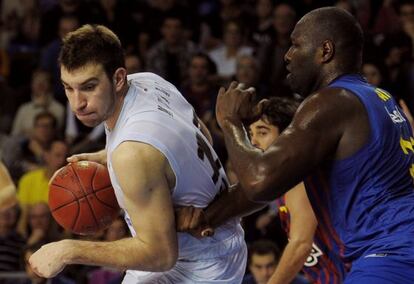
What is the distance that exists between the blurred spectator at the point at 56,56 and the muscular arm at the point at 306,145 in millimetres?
8038

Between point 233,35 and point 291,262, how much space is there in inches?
242

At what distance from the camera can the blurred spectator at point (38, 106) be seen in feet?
38.0

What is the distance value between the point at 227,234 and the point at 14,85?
8.36 m

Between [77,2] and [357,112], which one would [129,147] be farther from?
[77,2]

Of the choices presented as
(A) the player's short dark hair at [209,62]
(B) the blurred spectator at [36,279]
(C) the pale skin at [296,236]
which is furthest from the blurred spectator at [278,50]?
(C) the pale skin at [296,236]

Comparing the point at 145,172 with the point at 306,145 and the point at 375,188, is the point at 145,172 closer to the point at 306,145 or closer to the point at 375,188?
the point at 306,145

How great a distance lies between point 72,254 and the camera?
14.9ft

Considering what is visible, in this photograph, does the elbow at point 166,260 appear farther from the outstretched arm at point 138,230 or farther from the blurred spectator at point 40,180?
the blurred spectator at point 40,180

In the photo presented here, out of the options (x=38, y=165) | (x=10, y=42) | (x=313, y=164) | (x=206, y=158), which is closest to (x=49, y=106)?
(x=38, y=165)

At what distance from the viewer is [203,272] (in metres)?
4.90

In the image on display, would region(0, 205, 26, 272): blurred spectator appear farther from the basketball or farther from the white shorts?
the white shorts

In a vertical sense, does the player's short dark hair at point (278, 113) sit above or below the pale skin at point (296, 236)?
above

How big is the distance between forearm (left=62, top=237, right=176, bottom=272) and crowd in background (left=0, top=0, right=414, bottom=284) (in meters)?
4.12

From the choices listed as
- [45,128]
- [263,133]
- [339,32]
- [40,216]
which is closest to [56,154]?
[45,128]
